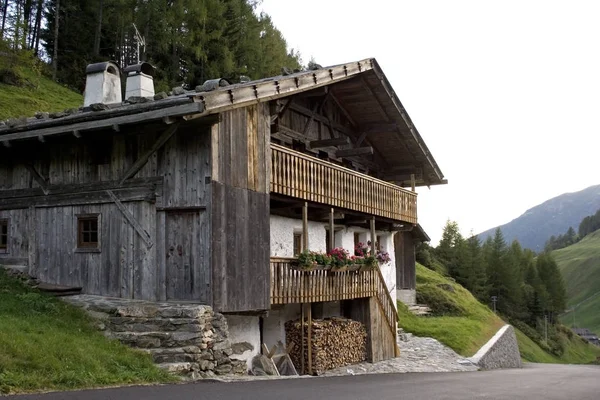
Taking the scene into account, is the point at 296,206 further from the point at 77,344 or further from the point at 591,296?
the point at 591,296

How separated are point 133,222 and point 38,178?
3.13m

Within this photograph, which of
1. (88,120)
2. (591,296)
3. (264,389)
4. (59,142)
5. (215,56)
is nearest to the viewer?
(264,389)

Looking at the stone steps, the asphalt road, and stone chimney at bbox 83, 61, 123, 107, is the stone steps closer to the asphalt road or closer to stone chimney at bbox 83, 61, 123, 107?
the asphalt road

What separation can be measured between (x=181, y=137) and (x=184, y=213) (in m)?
1.60

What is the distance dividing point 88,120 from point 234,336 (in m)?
5.91

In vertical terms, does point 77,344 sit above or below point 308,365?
above

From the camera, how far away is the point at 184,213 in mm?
14305

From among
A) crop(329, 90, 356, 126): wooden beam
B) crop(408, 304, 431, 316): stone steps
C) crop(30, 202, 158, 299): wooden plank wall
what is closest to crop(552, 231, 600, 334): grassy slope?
crop(408, 304, 431, 316): stone steps

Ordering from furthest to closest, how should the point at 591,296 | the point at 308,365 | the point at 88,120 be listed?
the point at 591,296
the point at 308,365
the point at 88,120

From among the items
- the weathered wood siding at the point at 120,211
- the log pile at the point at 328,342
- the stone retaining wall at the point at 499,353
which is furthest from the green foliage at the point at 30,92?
the stone retaining wall at the point at 499,353

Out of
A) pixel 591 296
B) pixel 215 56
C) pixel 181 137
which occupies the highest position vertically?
pixel 215 56

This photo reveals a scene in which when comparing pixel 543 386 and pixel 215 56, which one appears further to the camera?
pixel 215 56

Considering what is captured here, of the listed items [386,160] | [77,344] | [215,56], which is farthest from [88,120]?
[215,56]

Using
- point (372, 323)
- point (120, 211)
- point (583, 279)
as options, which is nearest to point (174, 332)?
point (120, 211)
